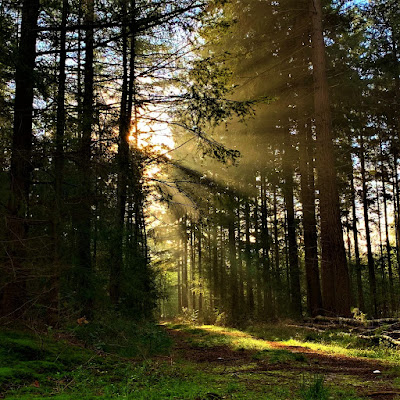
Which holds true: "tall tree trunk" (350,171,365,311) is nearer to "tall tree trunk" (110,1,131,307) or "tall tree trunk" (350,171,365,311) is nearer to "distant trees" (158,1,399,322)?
"distant trees" (158,1,399,322)

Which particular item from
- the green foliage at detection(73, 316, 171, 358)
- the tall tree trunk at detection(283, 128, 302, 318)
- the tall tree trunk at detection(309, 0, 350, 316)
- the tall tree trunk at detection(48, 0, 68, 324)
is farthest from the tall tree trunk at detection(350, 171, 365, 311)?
the tall tree trunk at detection(48, 0, 68, 324)

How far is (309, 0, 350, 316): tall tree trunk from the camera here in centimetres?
1127

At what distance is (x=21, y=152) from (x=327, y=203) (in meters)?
9.19

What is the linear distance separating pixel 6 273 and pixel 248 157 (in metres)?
13.1

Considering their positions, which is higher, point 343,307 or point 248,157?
point 248,157

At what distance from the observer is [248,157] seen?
→ 56.8 feet

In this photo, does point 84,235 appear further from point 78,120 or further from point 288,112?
point 288,112

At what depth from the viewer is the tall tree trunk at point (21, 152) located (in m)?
6.33

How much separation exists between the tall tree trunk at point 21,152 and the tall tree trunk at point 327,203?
890cm

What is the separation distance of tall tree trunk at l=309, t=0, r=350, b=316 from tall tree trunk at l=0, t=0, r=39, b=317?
8899mm

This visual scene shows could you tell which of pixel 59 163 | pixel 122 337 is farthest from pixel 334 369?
pixel 59 163

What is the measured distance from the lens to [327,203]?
11.7 meters

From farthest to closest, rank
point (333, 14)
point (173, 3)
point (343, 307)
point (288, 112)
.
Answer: point (288, 112) → point (333, 14) → point (343, 307) → point (173, 3)

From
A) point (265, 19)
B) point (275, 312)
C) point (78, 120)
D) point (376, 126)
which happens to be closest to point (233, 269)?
point (275, 312)
